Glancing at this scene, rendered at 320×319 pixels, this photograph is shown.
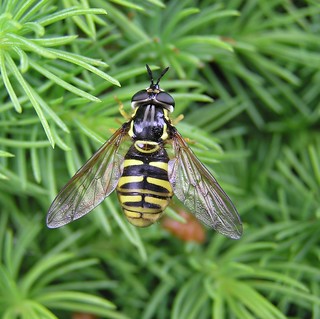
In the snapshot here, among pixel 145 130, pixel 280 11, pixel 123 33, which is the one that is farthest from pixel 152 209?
pixel 280 11

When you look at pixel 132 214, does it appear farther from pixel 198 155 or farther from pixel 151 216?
pixel 198 155

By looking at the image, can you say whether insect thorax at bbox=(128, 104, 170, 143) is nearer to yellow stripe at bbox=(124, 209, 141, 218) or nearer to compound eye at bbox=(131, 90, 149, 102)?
compound eye at bbox=(131, 90, 149, 102)

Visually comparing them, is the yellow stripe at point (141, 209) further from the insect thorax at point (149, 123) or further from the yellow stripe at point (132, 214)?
the insect thorax at point (149, 123)

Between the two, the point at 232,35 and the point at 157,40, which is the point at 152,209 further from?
the point at 232,35

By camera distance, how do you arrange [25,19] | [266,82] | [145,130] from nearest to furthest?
[25,19], [145,130], [266,82]

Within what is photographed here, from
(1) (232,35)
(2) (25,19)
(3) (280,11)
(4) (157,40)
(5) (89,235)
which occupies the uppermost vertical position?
(3) (280,11)

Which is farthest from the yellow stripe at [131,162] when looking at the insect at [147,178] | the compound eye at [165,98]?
the compound eye at [165,98]
